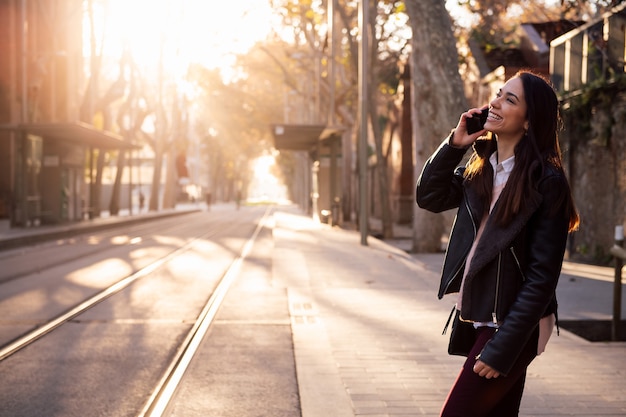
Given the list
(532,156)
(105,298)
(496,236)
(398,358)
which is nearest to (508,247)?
(496,236)

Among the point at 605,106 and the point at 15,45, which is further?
the point at 15,45

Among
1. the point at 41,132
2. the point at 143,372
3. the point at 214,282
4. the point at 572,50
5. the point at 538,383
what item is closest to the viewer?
the point at 538,383

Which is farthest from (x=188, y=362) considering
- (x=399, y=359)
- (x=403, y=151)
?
(x=403, y=151)

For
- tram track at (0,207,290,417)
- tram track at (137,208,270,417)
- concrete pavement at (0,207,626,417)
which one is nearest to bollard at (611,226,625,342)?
concrete pavement at (0,207,626,417)

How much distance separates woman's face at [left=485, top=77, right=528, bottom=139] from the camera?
2803mm

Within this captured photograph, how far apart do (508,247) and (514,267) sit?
7 cm

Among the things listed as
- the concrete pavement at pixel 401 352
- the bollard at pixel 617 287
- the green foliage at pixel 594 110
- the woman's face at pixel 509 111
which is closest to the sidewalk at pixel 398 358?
the concrete pavement at pixel 401 352

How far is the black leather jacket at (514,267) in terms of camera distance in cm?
263

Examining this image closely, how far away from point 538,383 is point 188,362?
8.35ft

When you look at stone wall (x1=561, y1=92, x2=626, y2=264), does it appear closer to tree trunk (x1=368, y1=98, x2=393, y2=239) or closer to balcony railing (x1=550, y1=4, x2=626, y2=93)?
balcony railing (x1=550, y1=4, x2=626, y2=93)

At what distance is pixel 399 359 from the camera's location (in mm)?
6145

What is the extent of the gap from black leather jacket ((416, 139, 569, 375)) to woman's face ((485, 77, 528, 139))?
Result: 192mm

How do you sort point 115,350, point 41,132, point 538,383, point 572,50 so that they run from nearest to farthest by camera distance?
point 538,383 < point 115,350 < point 572,50 < point 41,132

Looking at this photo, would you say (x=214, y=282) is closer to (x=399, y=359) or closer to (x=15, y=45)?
(x=399, y=359)
